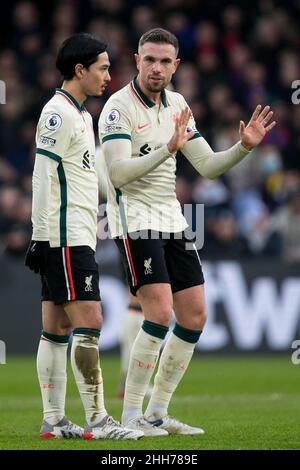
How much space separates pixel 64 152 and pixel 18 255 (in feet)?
25.1

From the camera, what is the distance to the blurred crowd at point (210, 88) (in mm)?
14750

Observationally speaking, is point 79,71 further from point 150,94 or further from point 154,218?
point 154,218

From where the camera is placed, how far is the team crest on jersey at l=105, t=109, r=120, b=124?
7289 mm

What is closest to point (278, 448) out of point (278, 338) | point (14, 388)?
point (14, 388)

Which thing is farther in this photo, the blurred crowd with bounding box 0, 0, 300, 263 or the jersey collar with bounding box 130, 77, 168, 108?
the blurred crowd with bounding box 0, 0, 300, 263

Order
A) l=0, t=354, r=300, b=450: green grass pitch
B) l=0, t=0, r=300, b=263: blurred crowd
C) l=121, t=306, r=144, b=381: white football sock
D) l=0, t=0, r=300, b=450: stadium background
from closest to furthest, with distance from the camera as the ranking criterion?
l=0, t=354, r=300, b=450: green grass pitch < l=121, t=306, r=144, b=381: white football sock < l=0, t=0, r=300, b=450: stadium background < l=0, t=0, r=300, b=263: blurred crowd

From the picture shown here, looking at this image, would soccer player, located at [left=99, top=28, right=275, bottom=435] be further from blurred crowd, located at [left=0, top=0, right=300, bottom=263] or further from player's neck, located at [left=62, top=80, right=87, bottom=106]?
blurred crowd, located at [left=0, top=0, right=300, bottom=263]

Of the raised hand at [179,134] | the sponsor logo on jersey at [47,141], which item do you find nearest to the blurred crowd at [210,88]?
the raised hand at [179,134]

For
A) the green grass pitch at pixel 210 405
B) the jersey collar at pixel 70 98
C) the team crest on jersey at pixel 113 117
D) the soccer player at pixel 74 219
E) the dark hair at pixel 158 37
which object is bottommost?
the green grass pitch at pixel 210 405

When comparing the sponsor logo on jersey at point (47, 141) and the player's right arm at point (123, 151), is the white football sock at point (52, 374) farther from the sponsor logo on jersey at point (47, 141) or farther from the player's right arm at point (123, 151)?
the sponsor logo on jersey at point (47, 141)

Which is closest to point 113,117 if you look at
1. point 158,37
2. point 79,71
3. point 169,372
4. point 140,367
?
point 79,71

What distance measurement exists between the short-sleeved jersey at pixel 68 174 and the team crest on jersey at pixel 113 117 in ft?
0.86

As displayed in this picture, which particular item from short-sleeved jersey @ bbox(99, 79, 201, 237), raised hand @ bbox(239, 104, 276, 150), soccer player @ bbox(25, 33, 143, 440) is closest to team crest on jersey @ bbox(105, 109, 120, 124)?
short-sleeved jersey @ bbox(99, 79, 201, 237)

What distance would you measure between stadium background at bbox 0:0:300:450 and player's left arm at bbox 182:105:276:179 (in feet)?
→ 5.66
